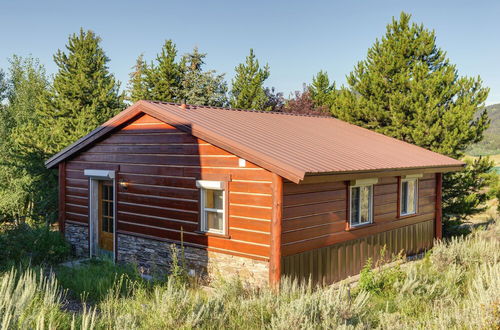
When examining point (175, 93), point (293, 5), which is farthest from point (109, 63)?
point (293, 5)

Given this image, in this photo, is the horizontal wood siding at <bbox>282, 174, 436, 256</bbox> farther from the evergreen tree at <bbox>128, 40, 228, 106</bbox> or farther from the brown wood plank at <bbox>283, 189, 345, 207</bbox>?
the evergreen tree at <bbox>128, 40, 228, 106</bbox>

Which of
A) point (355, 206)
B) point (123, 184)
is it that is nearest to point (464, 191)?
point (355, 206)

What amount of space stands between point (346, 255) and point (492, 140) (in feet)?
309

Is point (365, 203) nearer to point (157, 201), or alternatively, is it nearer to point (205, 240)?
point (205, 240)

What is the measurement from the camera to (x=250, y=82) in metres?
27.4

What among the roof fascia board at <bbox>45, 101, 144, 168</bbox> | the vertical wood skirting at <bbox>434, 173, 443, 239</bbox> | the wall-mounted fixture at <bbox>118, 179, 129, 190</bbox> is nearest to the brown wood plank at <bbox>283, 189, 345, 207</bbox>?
the roof fascia board at <bbox>45, 101, 144, 168</bbox>

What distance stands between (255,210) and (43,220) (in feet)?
43.7

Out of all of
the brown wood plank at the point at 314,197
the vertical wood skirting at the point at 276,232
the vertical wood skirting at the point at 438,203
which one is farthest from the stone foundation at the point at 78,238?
the vertical wood skirting at the point at 438,203

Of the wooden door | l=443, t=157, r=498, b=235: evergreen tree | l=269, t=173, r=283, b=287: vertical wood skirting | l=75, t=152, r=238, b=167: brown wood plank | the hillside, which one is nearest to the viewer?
l=269, t=173, r=283, b=287: vertical wood skirting

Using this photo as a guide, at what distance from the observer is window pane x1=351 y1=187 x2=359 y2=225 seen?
11.0m

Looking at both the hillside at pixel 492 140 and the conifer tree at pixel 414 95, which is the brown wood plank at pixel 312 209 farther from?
the hillside at pixel 492 140

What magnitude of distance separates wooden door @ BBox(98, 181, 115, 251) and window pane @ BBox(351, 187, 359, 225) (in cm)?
628

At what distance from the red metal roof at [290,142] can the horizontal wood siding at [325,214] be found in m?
0.60

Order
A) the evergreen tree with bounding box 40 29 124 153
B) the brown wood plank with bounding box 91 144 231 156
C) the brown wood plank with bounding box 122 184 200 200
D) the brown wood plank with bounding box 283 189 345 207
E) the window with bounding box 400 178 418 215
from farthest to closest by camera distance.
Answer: the evergreen tree with bounding box 40 29 124 153 → the window with bounding box 400 178 418 215 → the brown wood plank with bounding box 122 184 200 200 → the brown wood plank with bounding box 91 144 231 156 → the brown wood plank with bounding box 283 189 345 207
